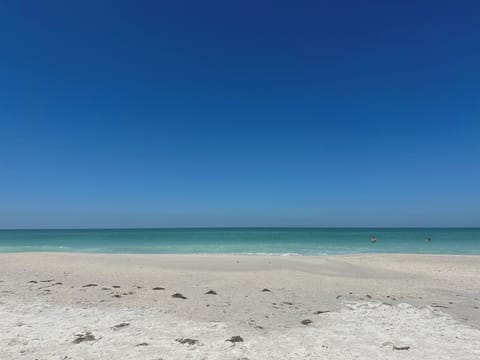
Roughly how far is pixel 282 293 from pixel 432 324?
4353 mm

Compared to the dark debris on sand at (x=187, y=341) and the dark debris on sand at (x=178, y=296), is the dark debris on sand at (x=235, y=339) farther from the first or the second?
the dark debris on sand at (x=178, y=296)

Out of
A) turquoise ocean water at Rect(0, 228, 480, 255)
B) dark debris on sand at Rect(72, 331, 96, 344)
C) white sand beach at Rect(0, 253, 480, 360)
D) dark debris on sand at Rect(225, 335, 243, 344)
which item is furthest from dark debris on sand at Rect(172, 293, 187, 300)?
turquoise ocean water at Rect(0, 228, 480, 255)

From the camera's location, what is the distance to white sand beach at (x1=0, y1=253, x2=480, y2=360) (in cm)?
495

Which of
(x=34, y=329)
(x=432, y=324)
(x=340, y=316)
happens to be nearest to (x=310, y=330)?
(x=340, y=316)

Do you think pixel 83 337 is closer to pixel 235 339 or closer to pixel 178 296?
pixel 235 339

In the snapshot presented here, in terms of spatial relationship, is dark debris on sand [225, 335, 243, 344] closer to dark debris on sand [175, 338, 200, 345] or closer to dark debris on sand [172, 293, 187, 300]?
dark debris on sand [175, 338, 200, 345]

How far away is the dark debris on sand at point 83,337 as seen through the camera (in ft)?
17.0

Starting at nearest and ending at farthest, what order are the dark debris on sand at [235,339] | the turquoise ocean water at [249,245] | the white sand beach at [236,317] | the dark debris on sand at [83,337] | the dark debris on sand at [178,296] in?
the white sand beach at [236,317] < the dark debris on sand at [83,337] < the dark debris on sand at [235,339] < the dark debris on sand at [178,296] < the turquoise ocean water at [249,245]

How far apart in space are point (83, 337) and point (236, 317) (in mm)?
3232

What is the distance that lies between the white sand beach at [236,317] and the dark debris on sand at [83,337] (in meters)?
0.02

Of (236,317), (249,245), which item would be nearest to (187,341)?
(236,317)

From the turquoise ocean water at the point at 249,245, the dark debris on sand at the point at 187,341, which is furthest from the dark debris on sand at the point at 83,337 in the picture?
the turquoise ocean water at the point at 249,245

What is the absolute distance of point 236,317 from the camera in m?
6.91

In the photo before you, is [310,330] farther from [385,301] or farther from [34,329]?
[34,329]
